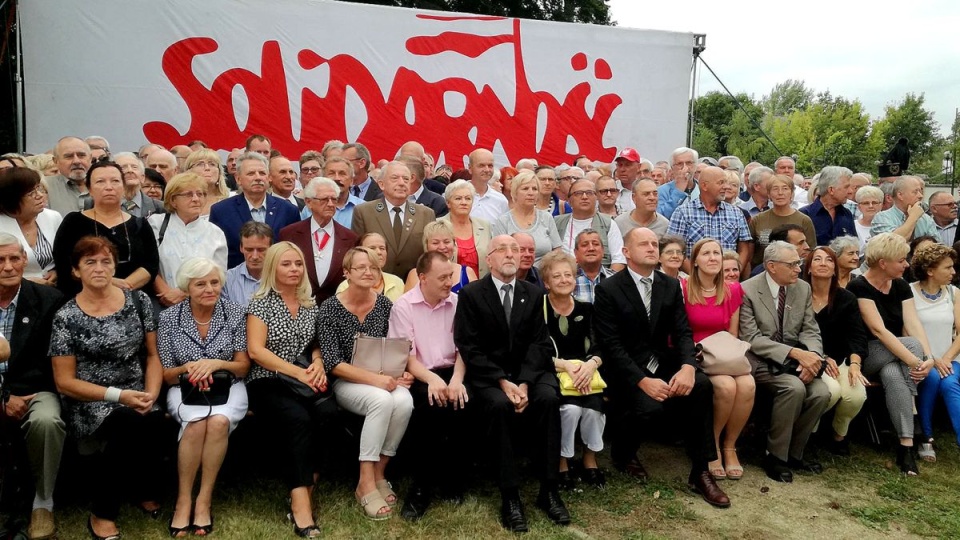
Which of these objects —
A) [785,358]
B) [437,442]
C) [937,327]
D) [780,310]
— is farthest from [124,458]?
[937,327]

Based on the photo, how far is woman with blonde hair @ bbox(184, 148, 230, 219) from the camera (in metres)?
5.17

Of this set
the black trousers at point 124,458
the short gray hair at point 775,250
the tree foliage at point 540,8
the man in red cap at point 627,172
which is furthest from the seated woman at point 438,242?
the tree foliage at point 540,8

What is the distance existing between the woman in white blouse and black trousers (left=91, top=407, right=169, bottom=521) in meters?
1.05

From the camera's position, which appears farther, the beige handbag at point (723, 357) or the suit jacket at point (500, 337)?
the beige handbag at point (723, 357)

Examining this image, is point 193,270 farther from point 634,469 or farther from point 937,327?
point 937,327

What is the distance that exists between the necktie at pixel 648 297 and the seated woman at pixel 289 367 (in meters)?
2.01

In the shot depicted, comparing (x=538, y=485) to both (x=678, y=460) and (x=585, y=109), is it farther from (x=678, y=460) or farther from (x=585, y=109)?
(x=585, y=109)

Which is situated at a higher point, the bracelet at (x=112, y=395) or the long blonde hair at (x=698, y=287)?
the long blonde hair at (x=698, y=287)

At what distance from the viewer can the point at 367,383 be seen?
12.5ft

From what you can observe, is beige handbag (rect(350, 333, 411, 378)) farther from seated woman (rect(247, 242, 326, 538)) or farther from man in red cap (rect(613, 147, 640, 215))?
man in red cap (rect(613, 147, 640, 215))

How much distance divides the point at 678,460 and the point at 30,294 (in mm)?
4008

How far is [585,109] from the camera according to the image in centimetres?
987

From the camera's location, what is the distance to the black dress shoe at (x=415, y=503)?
3607 mm

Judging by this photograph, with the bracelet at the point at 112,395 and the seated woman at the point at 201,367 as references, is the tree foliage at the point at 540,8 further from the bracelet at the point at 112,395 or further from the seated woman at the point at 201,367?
the bracelet at the point at 112,395
